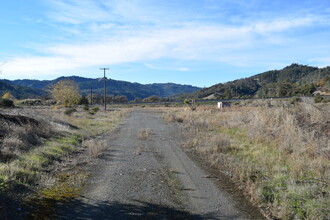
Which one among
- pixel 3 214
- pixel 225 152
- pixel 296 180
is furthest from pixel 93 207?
pixel 225 152

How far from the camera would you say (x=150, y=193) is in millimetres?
5973

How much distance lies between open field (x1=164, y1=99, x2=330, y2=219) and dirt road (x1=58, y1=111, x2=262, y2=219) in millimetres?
793

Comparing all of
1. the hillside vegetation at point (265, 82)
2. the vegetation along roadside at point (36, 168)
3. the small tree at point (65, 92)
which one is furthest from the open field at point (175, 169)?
the hillside vegetation at point (265, 82)

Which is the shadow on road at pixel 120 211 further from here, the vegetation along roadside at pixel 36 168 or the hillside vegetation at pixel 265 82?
the hillside vegetation at pixel 265 82

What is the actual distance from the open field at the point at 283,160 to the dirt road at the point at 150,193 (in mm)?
793

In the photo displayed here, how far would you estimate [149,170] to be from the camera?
801 cm

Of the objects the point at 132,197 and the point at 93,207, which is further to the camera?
the point at 132,197

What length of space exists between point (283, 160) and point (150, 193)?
4.77 m

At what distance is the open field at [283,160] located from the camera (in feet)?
16.8

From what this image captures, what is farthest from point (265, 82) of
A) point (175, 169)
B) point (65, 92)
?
point (175, 169)

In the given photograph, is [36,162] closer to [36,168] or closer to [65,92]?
[36,168]

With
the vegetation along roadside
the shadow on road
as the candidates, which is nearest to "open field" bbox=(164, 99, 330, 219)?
the shadow on road

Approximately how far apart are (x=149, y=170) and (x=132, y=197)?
91.5 inches

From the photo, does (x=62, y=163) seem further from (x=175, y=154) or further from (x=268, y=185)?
(x=268, y=185)
